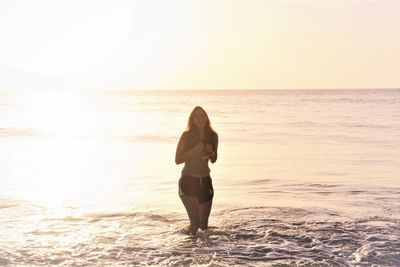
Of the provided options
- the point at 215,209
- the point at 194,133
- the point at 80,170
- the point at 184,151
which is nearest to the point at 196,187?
the point at 184,151

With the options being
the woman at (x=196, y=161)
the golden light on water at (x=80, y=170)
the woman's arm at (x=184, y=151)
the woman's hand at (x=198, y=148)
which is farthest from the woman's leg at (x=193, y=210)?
the golden light on water at (x=80, y=170)

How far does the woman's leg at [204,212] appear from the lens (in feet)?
31.0

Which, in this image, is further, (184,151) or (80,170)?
(80,170)

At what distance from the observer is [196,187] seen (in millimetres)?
9312

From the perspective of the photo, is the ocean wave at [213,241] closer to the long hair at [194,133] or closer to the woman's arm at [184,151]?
the woman's arm at [184,151]

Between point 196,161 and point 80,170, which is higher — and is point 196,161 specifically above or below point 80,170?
above

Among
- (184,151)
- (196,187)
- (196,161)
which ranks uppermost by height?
(184,151)

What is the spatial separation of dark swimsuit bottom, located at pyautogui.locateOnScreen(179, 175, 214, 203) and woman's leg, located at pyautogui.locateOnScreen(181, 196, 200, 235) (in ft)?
0.24

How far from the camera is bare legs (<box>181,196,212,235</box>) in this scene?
30.7ft

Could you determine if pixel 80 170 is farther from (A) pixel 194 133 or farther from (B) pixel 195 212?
(A) pixel 194 133

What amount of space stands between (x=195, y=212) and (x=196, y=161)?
92cm

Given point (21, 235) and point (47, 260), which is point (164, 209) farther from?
point (47, 260)

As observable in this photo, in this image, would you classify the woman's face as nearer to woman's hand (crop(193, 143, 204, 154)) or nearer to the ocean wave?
woman's hand (crop(193, 143, 204, 154))

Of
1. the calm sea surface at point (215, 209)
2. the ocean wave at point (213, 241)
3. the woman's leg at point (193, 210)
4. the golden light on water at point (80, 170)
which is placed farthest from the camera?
the golden light on water at point (80, 170)
